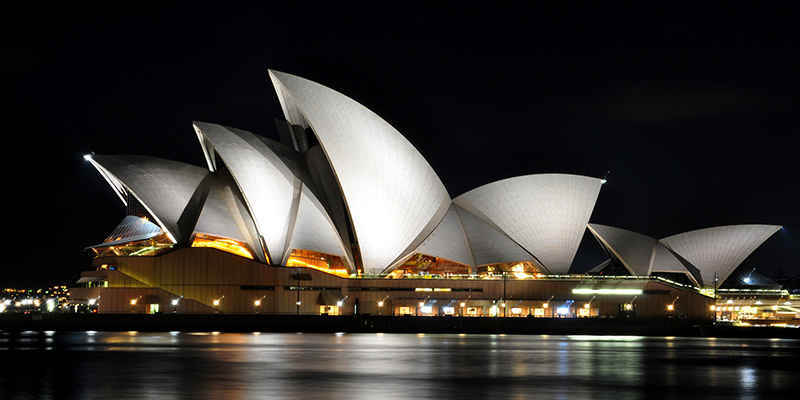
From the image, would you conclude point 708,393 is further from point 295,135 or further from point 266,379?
point 295,135

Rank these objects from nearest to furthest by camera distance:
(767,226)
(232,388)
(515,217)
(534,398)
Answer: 1. (534,398)
2. (232,388)
3. (515,217)
4. (767,226)

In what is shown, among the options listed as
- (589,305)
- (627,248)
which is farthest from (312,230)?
(627,248)

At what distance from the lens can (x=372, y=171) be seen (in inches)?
2287

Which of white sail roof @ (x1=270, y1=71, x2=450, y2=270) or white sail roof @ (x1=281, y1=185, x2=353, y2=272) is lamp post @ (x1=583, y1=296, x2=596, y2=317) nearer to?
white sail roof @ (x1=270, y1=71, x2=450, y2=270)

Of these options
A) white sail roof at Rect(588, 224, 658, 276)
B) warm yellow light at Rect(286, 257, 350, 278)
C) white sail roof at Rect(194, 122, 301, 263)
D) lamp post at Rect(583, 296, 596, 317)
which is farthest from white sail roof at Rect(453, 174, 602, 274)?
white sail roof at Rect(194, 122, 301, 263)

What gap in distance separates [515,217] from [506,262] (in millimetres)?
3717

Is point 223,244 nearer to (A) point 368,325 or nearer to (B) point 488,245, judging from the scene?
(A) point 368,325

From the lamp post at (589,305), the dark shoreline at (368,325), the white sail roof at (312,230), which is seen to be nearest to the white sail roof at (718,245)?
the lamp post at (589,305)

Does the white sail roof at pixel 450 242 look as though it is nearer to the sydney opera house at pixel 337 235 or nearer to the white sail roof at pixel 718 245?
the sydney opera house at pixel 337 235

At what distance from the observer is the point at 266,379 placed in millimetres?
21531

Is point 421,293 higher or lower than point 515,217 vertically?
lower

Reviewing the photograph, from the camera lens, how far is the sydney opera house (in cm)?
5775

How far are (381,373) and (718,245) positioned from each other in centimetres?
5651

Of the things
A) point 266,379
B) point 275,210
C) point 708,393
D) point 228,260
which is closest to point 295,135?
point 275,210
